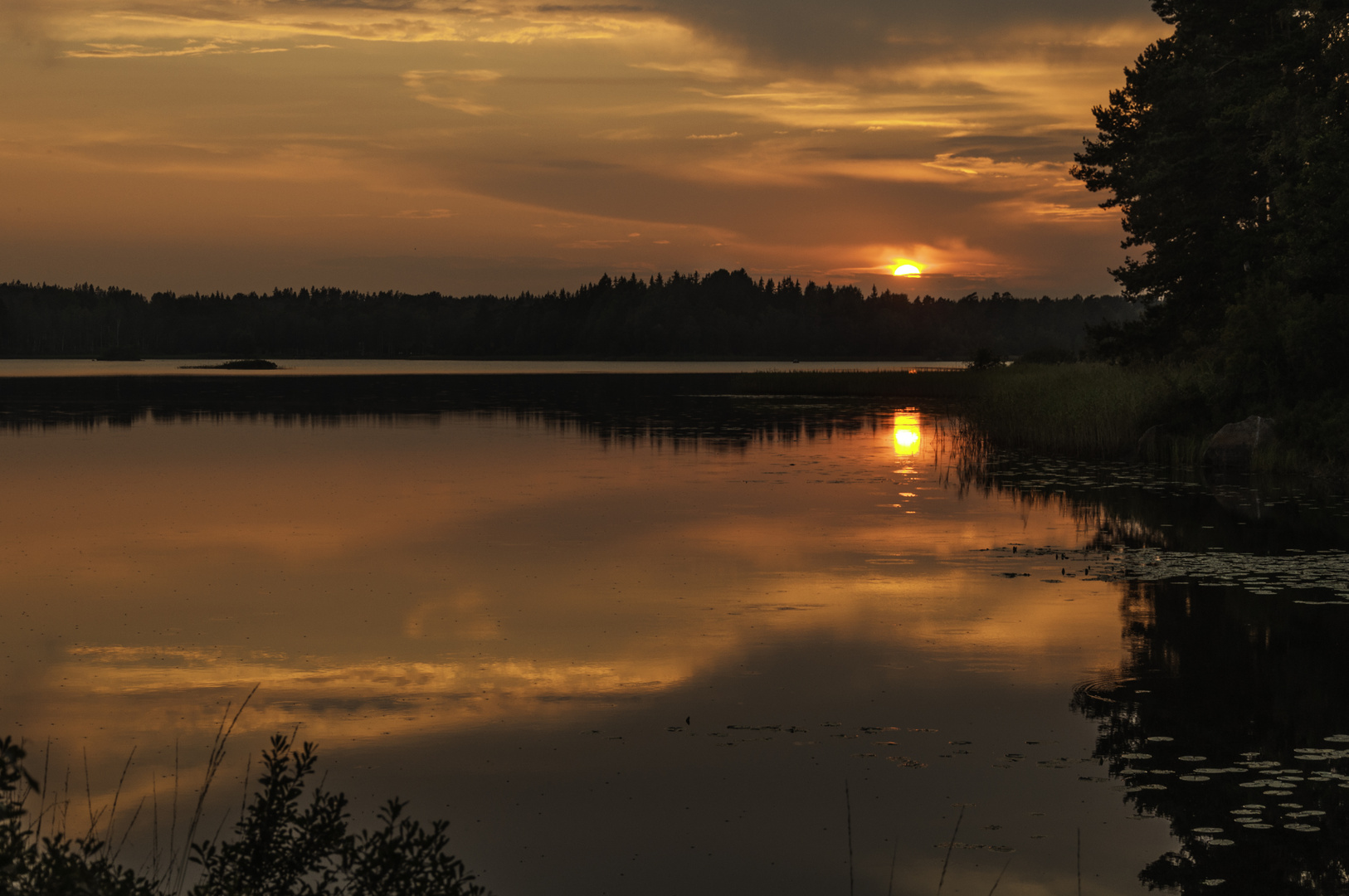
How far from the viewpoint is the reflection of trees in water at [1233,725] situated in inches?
340

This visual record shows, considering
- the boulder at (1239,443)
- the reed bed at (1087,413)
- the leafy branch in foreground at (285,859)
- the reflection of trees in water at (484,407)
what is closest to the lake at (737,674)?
the leafy branch in foreground at (285,859)

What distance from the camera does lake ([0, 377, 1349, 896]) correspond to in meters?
9.07

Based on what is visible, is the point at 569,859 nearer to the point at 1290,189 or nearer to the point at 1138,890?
the point at 1138,890

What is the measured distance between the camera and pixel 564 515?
27.3 metres

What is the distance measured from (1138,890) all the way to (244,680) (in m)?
9.11

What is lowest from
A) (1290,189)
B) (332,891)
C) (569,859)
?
(569,859)

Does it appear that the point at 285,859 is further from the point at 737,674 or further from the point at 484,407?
the point at 484,407

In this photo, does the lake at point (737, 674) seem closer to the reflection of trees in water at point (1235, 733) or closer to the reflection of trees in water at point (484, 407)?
the reflection of trees in water at point (1235, 733)

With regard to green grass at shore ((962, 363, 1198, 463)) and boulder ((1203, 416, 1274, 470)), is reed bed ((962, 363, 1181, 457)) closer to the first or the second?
green grass at shore ((962, 363, 1198, 463))

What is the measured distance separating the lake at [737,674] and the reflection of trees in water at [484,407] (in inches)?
902

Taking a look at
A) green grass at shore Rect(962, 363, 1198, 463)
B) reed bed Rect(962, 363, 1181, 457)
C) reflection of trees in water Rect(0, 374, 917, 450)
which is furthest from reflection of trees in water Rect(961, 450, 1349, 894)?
reflection of trees in water Rect(0, 374, 917, 450)

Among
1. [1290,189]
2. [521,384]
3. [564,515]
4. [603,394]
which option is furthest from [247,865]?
[521,384]

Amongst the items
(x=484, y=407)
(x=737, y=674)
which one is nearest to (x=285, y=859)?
(x=737, y=674)

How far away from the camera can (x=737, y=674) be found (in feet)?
45.0
